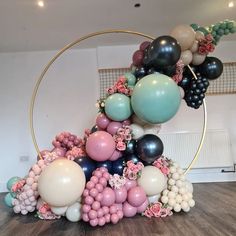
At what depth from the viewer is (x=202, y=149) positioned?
4098 millimetres

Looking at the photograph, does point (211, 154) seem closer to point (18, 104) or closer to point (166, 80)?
point (166, 80)


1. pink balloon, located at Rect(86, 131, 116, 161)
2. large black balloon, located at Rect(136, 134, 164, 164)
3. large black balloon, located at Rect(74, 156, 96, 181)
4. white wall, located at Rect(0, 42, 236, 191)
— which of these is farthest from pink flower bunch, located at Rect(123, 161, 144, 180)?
white wall, located at Rect(0, 42, 236, 191)

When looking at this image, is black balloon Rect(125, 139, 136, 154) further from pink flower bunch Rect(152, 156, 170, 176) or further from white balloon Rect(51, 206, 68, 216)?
white balloon Rect(51, 206, 68, 216)

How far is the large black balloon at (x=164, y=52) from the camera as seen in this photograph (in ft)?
7.45

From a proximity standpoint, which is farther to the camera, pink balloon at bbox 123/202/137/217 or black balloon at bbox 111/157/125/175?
black balloon at bbox 111/157/125/175

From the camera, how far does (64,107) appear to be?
433cm

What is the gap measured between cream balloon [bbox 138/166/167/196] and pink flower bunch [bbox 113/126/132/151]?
0.36m

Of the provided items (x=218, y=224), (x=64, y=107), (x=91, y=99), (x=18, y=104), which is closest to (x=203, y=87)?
(x=218, y=224)

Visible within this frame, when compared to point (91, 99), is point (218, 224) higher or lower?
lower

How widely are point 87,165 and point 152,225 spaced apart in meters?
0.88

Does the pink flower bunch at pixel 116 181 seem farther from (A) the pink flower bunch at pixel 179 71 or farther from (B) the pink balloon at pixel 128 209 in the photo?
(A) the pink flower bunch at pixel 179 71

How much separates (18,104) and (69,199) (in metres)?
2.86

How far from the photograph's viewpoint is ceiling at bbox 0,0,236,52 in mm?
2938

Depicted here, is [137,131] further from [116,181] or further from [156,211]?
[156,211]
